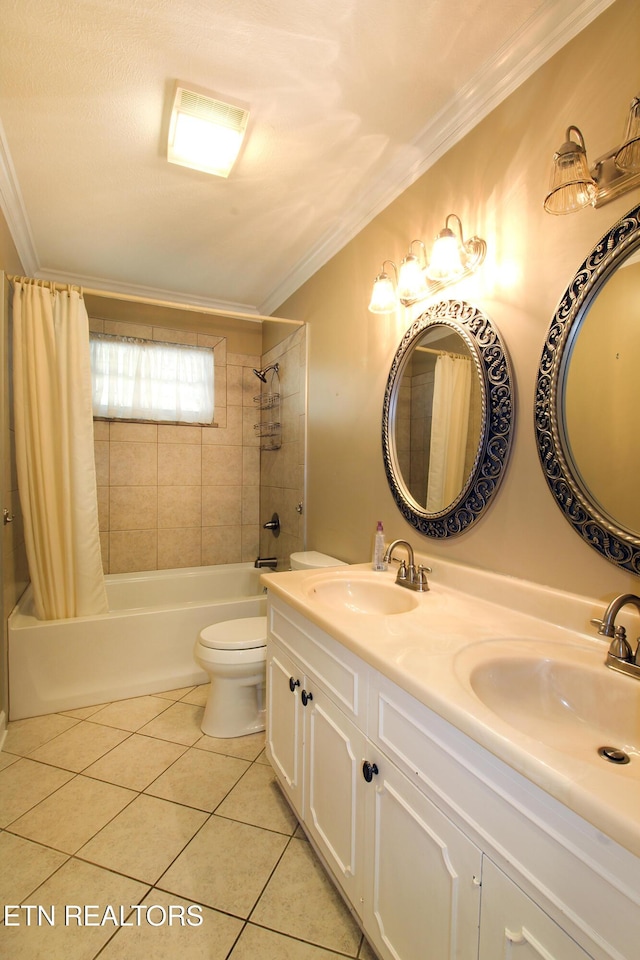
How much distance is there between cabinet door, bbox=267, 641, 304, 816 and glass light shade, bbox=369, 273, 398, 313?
1.39 metres

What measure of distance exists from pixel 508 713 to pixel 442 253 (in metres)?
Result: 1.34

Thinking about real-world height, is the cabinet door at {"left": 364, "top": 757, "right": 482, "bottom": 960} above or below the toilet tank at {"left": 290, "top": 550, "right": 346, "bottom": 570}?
below

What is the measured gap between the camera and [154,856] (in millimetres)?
1438

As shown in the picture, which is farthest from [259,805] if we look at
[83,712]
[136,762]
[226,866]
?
[83,712]

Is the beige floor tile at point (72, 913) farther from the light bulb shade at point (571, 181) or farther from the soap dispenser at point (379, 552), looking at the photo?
the light bulb shade at point (571, 181)

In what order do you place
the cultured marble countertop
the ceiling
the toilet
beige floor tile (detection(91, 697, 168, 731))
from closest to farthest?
the cultured marble countertop
the ceiling
the toilet
beige floor tile (detection(91, 697, 168, 731))

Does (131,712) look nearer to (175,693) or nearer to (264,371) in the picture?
(175,693)

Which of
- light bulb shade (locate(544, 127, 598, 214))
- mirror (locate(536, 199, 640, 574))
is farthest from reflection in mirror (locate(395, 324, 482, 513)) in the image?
light bulb shade (locate(544, 127, 598, 214))

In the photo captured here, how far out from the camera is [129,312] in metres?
3.22

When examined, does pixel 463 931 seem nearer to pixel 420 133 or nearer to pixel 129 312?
pixel 420 133

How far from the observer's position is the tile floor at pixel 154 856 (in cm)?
118

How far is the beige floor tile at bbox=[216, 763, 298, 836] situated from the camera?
1.58m

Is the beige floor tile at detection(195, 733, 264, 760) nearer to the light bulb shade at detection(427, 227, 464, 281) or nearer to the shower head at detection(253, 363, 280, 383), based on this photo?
the light bulb shade at detection(427, 227, 464, 281)

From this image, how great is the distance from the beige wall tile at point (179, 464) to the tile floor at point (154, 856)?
1.72 meters
